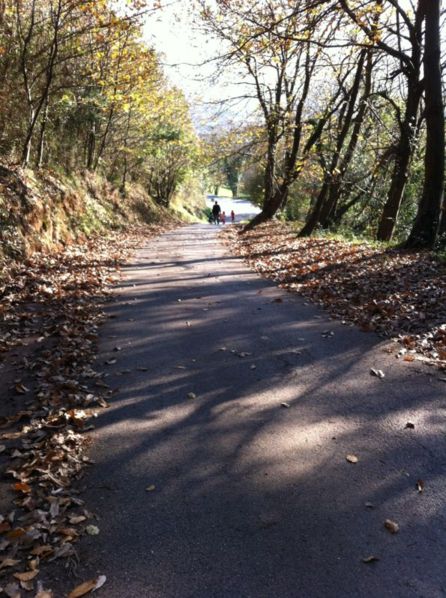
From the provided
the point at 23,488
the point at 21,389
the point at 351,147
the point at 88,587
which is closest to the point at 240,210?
the point at 351,147

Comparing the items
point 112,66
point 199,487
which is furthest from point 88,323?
point 112,66

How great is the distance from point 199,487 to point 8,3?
13661 mm

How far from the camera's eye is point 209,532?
3207mm

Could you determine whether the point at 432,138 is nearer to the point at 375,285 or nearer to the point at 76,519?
the point at 375,285

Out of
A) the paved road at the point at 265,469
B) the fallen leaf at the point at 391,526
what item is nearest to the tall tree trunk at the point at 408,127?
the paved road at the point at 265,469

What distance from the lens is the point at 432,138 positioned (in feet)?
38.4

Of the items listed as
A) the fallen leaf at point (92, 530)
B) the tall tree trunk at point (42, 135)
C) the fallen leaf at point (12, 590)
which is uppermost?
the tall tree trunk at point (42, 135)

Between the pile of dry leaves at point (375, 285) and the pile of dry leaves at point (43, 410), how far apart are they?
4212mm

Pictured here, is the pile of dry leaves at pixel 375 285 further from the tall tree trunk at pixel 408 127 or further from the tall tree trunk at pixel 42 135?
the tall tree trunk at pixel 42 135

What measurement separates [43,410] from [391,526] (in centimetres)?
346

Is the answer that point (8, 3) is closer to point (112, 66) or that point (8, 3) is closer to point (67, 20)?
point (67, 20)

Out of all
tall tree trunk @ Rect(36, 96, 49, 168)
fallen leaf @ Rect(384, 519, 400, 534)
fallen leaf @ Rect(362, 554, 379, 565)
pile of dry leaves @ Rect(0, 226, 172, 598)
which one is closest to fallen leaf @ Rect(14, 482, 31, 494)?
pile of dry leaves @ Rect(0, 226, 172, 598)

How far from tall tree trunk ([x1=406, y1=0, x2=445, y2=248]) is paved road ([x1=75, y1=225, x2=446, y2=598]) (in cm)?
657

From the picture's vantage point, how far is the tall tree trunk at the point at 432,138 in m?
11.2
